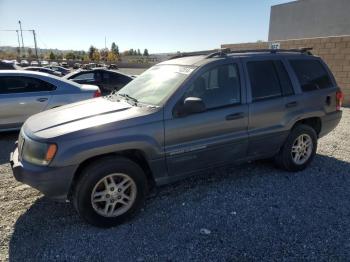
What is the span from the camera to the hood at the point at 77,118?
9.43 ft

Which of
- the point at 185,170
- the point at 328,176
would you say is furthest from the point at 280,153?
the point at 185,170

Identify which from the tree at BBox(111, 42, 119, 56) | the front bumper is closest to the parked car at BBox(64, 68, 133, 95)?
the front bumper

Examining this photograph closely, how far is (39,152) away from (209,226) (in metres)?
1.90

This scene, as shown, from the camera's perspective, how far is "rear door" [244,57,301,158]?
3818 millimetres

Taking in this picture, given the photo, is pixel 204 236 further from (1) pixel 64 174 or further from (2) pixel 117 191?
(1) pixel 64 174

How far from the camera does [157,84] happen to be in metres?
3.64

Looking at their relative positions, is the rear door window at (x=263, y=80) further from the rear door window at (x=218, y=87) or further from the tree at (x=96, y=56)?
the tree at (x=96, y=56)

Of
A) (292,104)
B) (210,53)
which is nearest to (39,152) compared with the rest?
(210,53)

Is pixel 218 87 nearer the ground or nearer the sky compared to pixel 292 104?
nearer the sky

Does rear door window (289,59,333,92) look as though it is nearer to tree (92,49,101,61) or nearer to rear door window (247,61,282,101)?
rear door window (247,61,282,101)

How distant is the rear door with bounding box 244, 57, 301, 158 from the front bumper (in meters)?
2.33

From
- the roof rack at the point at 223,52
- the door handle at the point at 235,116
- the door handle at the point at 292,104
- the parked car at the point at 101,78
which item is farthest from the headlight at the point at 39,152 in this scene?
A: the parked car at the point at 101,78

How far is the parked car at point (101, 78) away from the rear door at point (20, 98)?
375 cm

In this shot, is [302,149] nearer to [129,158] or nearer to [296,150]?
[296,150]
